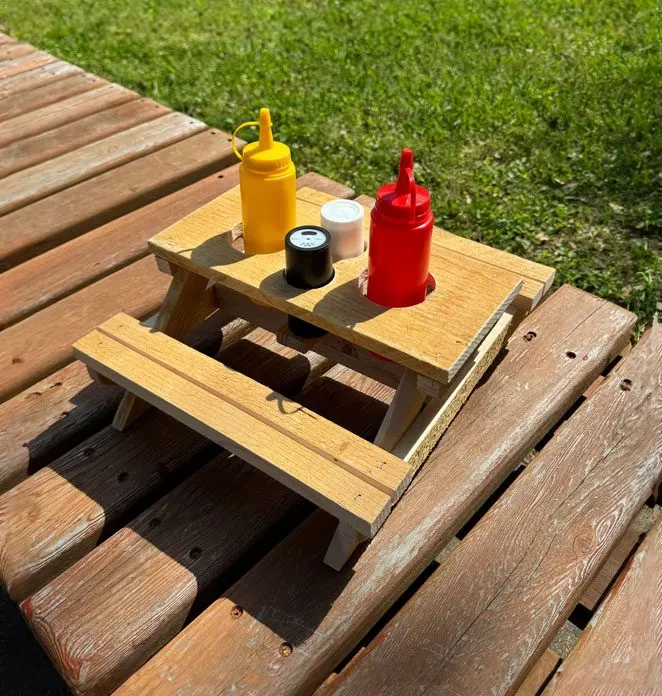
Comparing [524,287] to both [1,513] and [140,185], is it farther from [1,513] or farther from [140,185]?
[140,185]

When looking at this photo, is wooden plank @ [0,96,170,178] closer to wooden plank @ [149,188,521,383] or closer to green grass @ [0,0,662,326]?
green grass @ [0,0,662,326]

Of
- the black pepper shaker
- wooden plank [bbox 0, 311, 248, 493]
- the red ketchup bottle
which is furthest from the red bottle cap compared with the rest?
wooden plank [bbox 0, 311, 248, 493]

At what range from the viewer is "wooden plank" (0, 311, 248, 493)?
1.83 m

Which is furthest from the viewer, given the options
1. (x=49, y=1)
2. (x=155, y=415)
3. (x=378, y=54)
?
(x=49, y=1)

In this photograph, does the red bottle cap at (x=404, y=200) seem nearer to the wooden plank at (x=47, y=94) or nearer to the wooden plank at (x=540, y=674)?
the wooden plank at (x=540, y=674)

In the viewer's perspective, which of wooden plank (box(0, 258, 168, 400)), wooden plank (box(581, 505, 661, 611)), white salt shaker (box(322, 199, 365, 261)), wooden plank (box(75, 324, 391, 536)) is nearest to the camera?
wooden plank (box(75, 324, 391, 536))

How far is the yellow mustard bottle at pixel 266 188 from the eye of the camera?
1584 mm

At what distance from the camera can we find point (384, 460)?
4.79ft

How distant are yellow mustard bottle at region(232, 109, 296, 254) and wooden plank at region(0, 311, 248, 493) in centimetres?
68

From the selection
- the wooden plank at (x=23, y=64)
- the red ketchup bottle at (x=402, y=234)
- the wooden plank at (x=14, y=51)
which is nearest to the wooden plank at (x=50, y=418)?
the red ketchup bottle at (x=402, y=234)

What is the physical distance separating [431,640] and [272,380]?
33.8 inches

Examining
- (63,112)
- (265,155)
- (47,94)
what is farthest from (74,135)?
(265,155)

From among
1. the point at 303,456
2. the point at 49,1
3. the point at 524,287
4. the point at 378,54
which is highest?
the point at 524,287

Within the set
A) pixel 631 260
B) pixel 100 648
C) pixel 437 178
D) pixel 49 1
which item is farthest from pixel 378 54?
pixel 100 648
